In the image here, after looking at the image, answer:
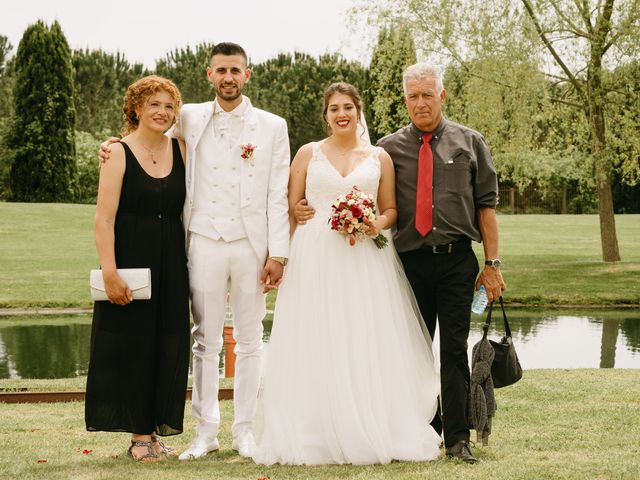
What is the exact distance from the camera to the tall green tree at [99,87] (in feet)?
142

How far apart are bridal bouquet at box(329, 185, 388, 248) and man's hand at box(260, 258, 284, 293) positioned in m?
0.41

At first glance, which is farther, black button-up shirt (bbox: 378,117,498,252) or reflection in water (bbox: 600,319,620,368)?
reflection in water (bbox: 600,319,620,368)

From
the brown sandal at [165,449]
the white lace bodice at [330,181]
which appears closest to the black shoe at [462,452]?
the white lace bodice at [330,181]

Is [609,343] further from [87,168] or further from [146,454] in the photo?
[87,168]

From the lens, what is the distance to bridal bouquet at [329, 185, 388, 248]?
5.05 m

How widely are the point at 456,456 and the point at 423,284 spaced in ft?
3.37

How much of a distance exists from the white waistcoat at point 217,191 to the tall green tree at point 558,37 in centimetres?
1460

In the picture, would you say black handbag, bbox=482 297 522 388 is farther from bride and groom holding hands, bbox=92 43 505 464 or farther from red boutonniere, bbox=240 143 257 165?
red boutonniere, bbox=240 143 257 165

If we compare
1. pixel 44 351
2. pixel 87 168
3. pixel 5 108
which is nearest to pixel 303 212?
pixel 44 351

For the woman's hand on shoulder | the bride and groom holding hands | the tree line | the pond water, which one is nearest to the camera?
the bride and groom holding hands

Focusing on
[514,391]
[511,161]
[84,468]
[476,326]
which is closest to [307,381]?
[84,468]

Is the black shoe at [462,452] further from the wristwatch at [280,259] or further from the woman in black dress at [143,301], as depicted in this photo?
the woman in black dress at [143,301]

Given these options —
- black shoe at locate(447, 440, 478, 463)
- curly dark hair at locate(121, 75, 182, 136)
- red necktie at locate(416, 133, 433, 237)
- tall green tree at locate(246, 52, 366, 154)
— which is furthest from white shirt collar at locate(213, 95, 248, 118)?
tall green tree at locate(246, 52, 366, 154)

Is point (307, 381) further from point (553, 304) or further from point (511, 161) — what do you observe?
point (511, 161)
